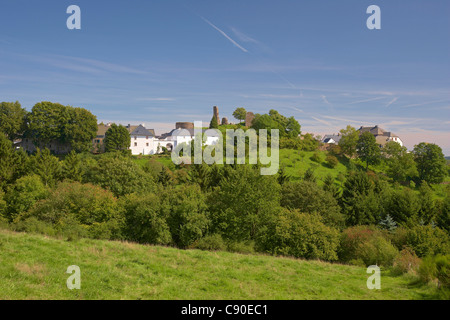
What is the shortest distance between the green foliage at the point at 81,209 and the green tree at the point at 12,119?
56.6 meters

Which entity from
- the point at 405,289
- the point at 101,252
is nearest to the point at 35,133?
the point at 101,252

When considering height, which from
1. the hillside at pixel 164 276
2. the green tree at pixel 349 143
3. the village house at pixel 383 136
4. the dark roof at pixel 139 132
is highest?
the village house at pixel 383 136

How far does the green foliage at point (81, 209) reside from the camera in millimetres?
30484

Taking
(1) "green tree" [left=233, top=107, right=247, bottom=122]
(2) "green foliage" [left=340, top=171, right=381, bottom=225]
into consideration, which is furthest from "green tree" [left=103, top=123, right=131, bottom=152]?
(1) "green tree" [left=233, top=107, right=247, bottom=122]

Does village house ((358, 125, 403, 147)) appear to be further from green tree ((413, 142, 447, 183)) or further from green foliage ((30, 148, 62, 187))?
green foliage ((30, 148, 62, 187))

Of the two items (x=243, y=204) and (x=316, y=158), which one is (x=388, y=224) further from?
(x=316, y=158)

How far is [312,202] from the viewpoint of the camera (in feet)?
123

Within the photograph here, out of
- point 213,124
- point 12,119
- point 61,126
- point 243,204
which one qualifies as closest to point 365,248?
point 243,204

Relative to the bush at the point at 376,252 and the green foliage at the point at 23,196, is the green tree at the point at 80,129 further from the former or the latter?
the bush at the point at 376,252

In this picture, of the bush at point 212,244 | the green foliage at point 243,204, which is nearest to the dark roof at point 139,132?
the green foliage at point 243,204

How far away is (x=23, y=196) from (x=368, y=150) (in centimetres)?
7636

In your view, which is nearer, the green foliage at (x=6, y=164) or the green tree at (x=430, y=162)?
the green foliage at (x=6, y=164)

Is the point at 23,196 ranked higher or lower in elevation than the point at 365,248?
higher
